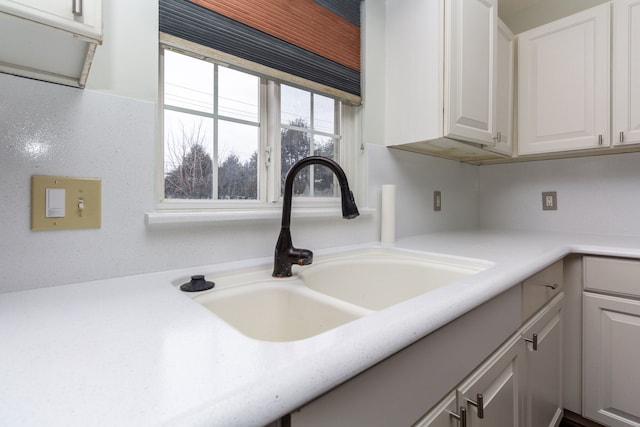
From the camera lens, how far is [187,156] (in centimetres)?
99

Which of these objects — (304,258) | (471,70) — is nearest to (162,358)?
(304,258)

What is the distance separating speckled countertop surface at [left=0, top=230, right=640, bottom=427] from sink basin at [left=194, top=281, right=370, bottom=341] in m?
0.13

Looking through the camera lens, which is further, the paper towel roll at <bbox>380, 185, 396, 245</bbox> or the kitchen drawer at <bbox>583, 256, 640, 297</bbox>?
the paper towel roll at <bbox>380, 185, 396, 245</bbox>

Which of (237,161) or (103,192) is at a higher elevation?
(237,161)

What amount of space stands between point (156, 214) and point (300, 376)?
2.11ft

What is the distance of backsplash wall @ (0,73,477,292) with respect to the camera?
63 centimetres

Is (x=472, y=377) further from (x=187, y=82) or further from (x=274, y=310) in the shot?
(x=187, y=82)

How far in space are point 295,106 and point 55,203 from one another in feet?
2.94

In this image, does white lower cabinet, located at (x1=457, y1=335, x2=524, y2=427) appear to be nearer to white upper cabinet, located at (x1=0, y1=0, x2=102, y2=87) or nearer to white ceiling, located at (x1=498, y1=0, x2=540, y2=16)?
white upper cabinet, located at (x1=0, y1=0, x2=102, y2=87)

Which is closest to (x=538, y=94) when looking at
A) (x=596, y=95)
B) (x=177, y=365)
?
(x=596, y=95)

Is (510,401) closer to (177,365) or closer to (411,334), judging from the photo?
(411,334)

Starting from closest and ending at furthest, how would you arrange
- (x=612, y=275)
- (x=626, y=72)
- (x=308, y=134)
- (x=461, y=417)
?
(x=461, y=417), (x=612, y=275), (x=308, y=134), (x=626, y=72)

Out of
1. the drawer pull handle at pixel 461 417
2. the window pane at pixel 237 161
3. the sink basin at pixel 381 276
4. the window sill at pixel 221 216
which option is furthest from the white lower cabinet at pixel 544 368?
the window pane at pixel 237 161

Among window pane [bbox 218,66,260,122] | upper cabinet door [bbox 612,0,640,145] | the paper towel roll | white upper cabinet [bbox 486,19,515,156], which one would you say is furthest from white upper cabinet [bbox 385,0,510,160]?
window pane [bbox 218,66,260,122]
